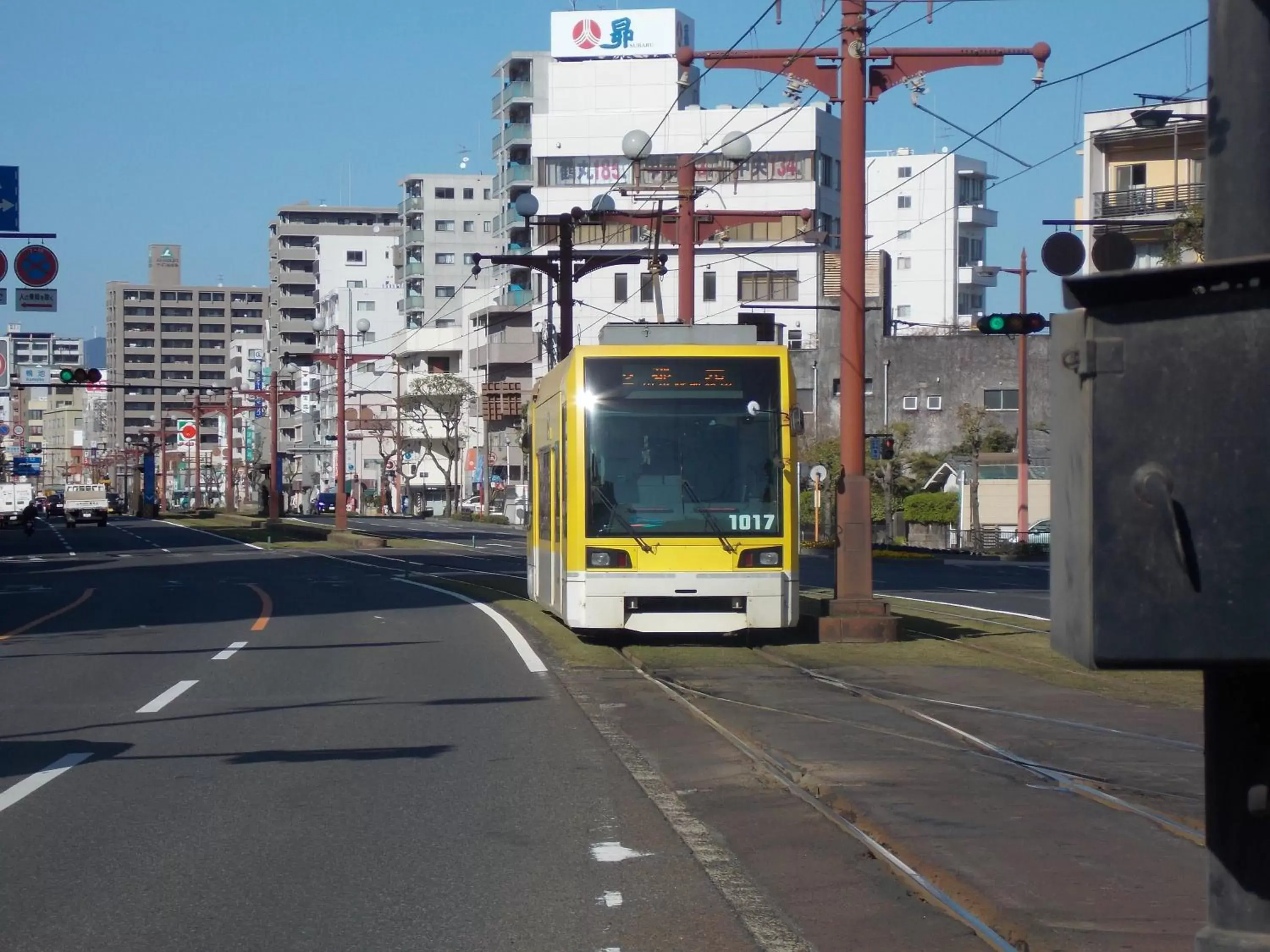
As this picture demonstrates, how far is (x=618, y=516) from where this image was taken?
1574 centimetres

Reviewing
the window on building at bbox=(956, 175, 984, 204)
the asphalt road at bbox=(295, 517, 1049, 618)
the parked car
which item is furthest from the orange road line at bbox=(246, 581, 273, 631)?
the window on building at bbox=(956, 175, 984, 204)

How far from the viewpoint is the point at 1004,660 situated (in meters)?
15.0

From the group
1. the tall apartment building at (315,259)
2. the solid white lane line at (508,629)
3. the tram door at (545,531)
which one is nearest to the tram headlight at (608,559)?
the solid white lane line at (508,629)

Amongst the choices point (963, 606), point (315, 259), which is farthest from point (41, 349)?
point (963, 606)

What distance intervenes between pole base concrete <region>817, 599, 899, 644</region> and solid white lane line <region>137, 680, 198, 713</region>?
6.71 m

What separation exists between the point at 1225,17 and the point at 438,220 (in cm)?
12240

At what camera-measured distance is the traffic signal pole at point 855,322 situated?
53.9 ft

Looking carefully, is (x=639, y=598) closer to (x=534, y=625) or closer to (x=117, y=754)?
(x=534, y=625)

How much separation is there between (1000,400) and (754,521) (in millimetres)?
57094

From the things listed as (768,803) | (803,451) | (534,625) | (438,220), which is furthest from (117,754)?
(438,220)

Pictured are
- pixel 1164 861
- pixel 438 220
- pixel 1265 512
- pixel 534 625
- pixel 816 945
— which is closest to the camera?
pixel 1265 512

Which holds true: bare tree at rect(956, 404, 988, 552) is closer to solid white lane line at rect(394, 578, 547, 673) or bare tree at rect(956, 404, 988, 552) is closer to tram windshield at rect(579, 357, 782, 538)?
solid white lane line at rect(394, 578, 547, 673)

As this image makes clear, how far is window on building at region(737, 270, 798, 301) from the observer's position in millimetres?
83625

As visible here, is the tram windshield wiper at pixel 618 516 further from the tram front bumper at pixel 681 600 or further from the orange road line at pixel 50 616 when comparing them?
the orange road line at pixel 50 616
